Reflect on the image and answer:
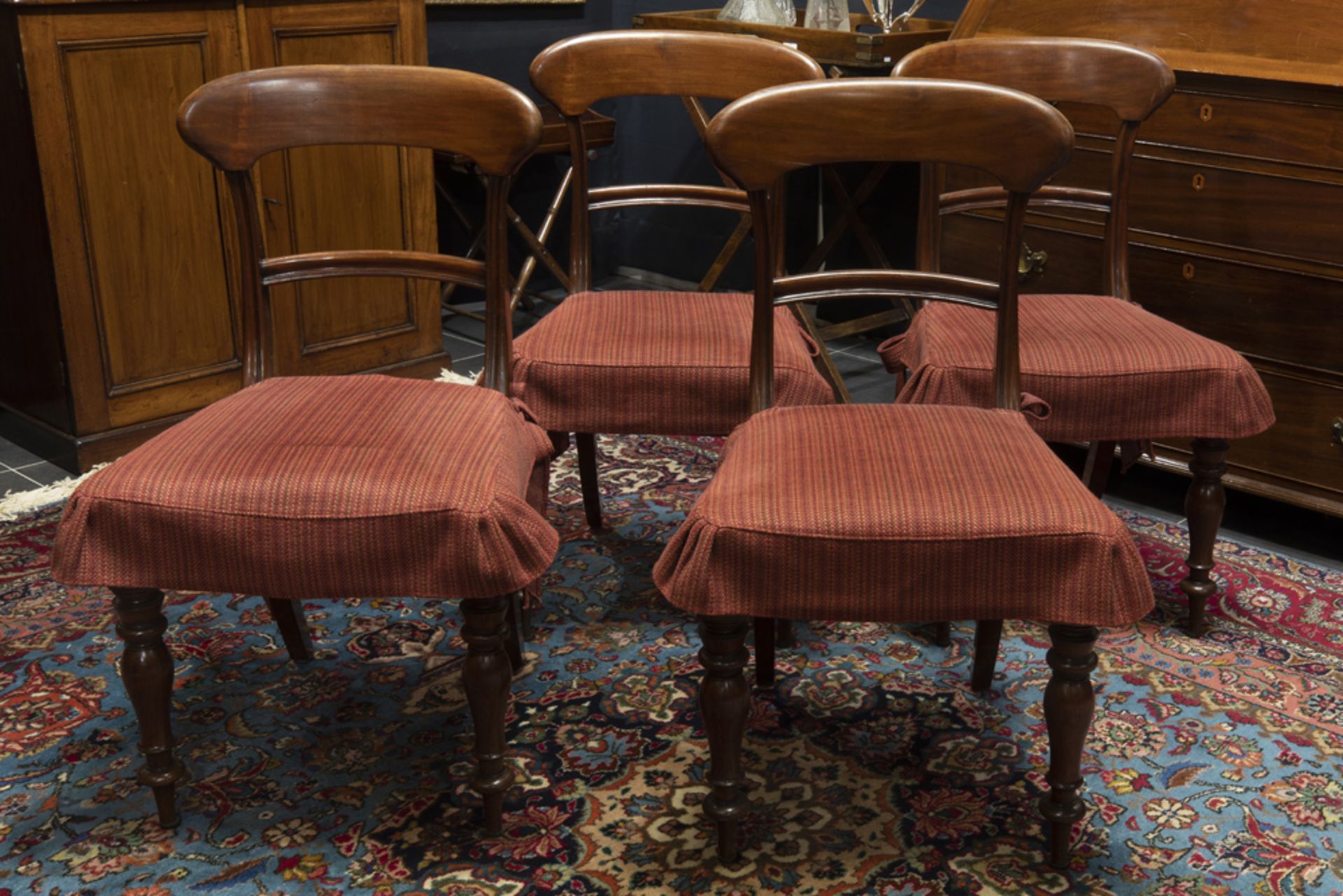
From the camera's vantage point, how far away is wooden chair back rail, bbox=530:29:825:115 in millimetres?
2619

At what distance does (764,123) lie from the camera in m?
1.96

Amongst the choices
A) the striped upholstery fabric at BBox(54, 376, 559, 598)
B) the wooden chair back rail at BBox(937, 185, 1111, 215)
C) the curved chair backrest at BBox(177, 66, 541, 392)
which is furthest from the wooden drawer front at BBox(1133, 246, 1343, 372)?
the striped upholstery fabric at BBox(54, 376, 559, 598)

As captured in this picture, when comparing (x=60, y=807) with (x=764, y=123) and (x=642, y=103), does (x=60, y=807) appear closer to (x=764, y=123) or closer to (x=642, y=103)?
(x=764, y=123)

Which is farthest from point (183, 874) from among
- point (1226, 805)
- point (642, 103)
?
point (642, 103)

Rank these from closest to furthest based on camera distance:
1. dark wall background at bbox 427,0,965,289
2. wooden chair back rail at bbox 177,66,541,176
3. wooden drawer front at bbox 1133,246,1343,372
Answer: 1. wooden chair back rail at bbox 177,66,541,176
2. wooden drawer front at bbox 1133,246,1343,372
3. dark wall background at bbox 427,0,965,289

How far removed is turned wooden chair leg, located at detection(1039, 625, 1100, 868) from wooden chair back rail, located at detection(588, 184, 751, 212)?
124 cm

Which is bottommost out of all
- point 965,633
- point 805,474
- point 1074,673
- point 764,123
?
point 965,633

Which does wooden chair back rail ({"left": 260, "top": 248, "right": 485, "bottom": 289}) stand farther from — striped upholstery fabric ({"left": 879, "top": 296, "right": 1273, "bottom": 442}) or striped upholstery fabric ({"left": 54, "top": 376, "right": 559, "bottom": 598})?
striped upholstery fabric ({"left": 879, "top": 296, "right": 1273, "bottom": 442})

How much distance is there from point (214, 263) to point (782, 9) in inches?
71.1

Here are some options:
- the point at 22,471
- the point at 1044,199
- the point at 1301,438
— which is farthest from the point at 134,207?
the point at 1301,438

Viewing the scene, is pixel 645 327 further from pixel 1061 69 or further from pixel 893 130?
pixel 1061 69

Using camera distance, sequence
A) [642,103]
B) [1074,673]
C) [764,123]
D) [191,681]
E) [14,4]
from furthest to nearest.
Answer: [642,103]
[14,4]
[191,681]
[764,123]
[1074,673]

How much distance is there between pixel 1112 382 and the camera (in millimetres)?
2342

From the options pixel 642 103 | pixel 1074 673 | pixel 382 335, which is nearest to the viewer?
pixel 1074 673
